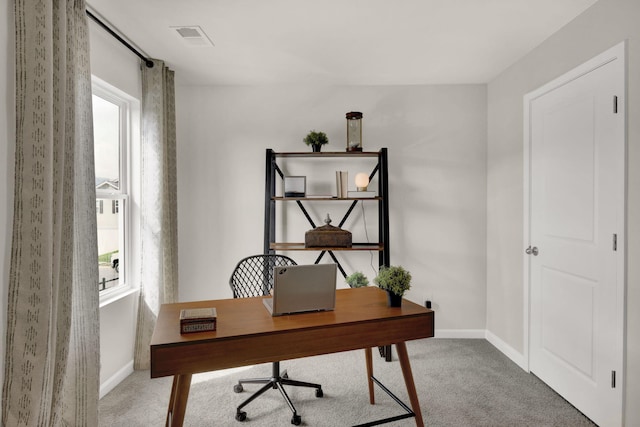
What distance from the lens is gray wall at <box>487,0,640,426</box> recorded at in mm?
1957

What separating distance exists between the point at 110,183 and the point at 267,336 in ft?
6.52

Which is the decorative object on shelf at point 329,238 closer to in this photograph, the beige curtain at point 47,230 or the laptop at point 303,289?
the laptop at point 303,289

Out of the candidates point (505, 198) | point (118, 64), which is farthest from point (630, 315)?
point (118, 64)

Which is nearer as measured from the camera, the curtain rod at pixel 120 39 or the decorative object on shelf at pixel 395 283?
the decorative object on shelf at pixel 395 283

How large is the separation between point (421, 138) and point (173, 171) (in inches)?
92.6

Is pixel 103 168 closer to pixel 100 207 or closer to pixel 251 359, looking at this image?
pixel 100 207

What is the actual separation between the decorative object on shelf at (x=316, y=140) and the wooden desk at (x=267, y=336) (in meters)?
1.74

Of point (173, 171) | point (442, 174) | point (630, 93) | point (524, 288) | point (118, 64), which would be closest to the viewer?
point (630, 93)

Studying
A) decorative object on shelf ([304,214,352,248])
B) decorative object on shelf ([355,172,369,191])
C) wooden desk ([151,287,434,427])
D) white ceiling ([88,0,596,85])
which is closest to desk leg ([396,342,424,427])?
wooden desk ([151,287,434,427])

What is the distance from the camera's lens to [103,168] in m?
2.75

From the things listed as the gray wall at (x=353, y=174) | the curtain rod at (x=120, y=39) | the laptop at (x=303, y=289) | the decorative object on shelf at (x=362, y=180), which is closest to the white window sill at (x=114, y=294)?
the gray wall at (x=353, y=174)

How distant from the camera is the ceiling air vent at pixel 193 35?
8.37 feet

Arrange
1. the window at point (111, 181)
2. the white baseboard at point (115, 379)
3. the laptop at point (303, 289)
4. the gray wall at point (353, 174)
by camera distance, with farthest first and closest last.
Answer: the gray wall at point (353, 174)
the window at point (111, 181)
the white baseboard at point (115, 379)
the laptop at point (303, 289)

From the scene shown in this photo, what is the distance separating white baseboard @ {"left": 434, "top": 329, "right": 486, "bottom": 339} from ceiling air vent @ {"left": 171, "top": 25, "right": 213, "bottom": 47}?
329 cm
